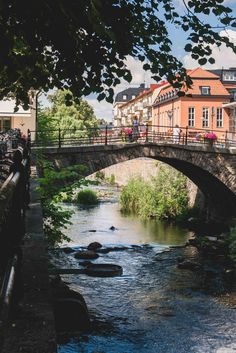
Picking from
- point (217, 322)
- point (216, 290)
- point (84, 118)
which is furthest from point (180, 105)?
point (217, 322)

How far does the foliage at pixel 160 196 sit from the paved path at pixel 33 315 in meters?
28.3

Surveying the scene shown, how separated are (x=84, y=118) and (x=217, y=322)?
188ft

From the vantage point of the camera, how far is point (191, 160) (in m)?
28.6

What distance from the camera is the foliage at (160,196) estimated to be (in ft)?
108

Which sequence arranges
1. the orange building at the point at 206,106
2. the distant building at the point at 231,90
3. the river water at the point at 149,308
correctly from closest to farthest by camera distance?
the river water at the point at 149,308
the distant building at the point at 231,90
the orange building at the point at 206,106

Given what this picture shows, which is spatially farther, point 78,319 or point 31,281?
point 78,319

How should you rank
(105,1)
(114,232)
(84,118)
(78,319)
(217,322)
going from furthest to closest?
(84,118) < (114,232) < (217,322) < (78,319) < (105,1)

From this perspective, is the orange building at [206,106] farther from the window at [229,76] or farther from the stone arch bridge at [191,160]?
the stone arch bridge at [191,160]

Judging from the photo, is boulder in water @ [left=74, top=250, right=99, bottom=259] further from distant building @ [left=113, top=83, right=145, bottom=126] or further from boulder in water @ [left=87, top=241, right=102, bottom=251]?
distant building @ [left=113, top=83, right=145, bottom=126]

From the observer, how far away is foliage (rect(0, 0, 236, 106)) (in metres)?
5.13

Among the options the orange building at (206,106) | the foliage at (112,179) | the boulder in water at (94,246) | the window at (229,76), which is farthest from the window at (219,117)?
the boulder in water at (94,246)

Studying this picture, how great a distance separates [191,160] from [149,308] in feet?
49.1

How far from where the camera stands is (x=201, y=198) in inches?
Result: 1330

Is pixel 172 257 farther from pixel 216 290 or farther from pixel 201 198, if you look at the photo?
pixel 201 198
